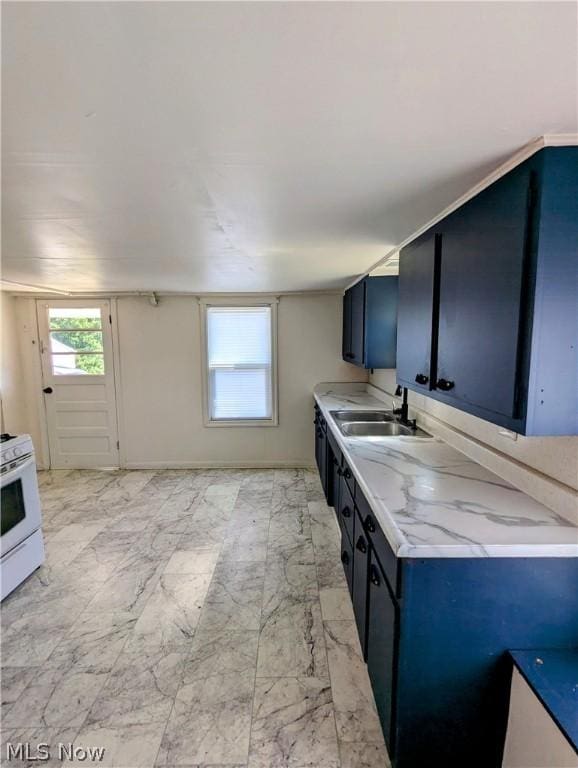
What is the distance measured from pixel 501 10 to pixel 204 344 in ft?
13.5

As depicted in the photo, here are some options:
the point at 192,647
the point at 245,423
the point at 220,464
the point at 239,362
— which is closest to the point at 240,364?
the point at 239,362

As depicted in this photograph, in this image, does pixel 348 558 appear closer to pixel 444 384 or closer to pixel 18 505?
pixel 444 384

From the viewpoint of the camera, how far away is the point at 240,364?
451 centimetres

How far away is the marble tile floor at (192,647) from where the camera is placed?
148cm

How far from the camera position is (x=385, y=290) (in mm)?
3023

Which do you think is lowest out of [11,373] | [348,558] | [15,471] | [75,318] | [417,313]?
[348,558]

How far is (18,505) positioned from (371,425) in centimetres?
259

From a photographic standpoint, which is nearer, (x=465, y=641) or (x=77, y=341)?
(x=465, y=641)

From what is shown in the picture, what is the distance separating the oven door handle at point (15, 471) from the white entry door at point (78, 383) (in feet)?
6.76

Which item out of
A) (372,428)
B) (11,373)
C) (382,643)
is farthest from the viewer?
(11,373)

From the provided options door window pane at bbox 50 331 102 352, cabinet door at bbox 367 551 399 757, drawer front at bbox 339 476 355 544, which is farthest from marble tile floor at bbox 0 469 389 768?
door window pane at bbox 50 331 102 352

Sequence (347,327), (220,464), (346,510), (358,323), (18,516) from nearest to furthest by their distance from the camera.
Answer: (346,510), (18,516), (358,323), (347,327), (220,464)

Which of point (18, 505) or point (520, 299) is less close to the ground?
point (520, 299)

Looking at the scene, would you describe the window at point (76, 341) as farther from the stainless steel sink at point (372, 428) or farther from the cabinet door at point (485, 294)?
the cabinet door at point (485, 294)
